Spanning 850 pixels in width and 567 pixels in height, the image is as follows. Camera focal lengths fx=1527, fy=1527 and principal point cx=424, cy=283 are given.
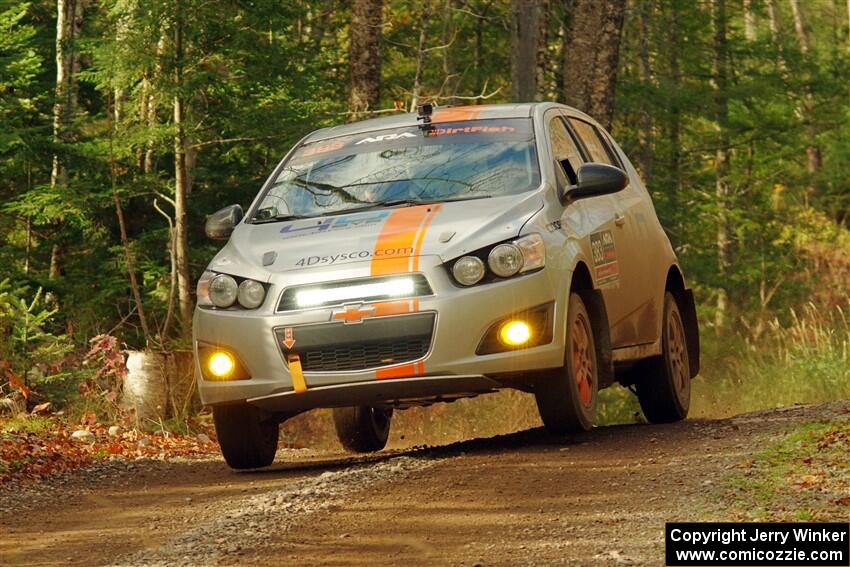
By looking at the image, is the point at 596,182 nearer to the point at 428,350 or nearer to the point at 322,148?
the point at 428,350

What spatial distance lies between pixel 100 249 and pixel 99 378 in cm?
537

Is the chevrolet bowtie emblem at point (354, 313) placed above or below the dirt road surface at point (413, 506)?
above

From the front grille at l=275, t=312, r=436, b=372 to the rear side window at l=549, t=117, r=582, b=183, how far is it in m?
1.82

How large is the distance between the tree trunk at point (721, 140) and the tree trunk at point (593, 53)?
9.95 meters

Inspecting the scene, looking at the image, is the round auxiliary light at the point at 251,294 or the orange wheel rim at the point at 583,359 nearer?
the round auxiliary light at the point at 251,294

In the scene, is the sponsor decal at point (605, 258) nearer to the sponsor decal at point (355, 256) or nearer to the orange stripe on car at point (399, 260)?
the orange stripe on car at point (399, 260)

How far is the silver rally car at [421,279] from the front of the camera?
26.3 feet

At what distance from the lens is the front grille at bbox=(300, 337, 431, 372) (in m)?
8.02

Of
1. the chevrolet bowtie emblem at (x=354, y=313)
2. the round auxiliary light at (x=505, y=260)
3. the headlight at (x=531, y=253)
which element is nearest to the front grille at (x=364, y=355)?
the chevrolet bowtie emblem at (x=354, y=313)

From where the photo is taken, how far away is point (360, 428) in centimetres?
1116

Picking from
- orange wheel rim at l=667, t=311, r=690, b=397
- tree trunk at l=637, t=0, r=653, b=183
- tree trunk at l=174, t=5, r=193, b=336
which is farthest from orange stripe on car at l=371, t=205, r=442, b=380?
tree trunk at l=637, t=0, r=653, b=183

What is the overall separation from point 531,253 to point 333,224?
120 centimetres

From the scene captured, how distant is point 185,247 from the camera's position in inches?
634

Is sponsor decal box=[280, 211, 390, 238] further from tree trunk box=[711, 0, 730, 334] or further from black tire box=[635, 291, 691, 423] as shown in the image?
tree trunk box=[711, 0, 730, 334]
